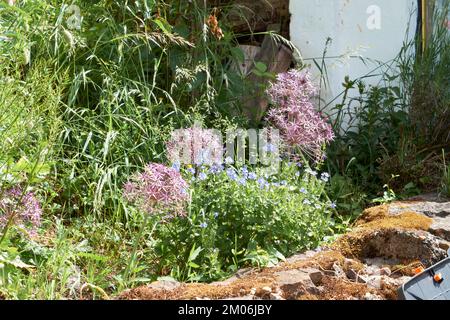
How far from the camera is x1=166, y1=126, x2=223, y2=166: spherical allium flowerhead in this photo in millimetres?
4734

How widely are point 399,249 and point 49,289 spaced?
1.80 metres

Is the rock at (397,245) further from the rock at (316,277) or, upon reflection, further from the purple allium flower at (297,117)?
the purple allium flower at (297,117)

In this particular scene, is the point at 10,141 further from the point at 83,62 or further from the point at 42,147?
the point at 83,62

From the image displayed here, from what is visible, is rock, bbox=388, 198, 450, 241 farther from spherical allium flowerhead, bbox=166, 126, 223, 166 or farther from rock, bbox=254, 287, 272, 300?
rock, bbox=254, 287, 272, 300

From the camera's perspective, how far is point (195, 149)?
4.75 m

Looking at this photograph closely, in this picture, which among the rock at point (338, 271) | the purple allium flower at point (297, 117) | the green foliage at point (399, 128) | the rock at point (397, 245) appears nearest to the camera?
the rock at point (338, 271)

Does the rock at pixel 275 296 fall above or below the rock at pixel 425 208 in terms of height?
below

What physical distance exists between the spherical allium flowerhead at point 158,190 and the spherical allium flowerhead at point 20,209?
47cm

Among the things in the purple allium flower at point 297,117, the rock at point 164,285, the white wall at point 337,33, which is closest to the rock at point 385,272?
the rock at point 164,285

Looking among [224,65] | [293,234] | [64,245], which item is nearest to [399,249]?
[293,234]

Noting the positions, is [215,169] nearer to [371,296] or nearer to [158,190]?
[158,190]

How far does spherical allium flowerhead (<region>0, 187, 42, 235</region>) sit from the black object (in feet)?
5.98

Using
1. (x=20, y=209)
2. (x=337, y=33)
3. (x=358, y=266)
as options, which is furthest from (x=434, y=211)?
(x=20, y=209)

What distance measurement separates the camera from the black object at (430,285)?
3.57m
